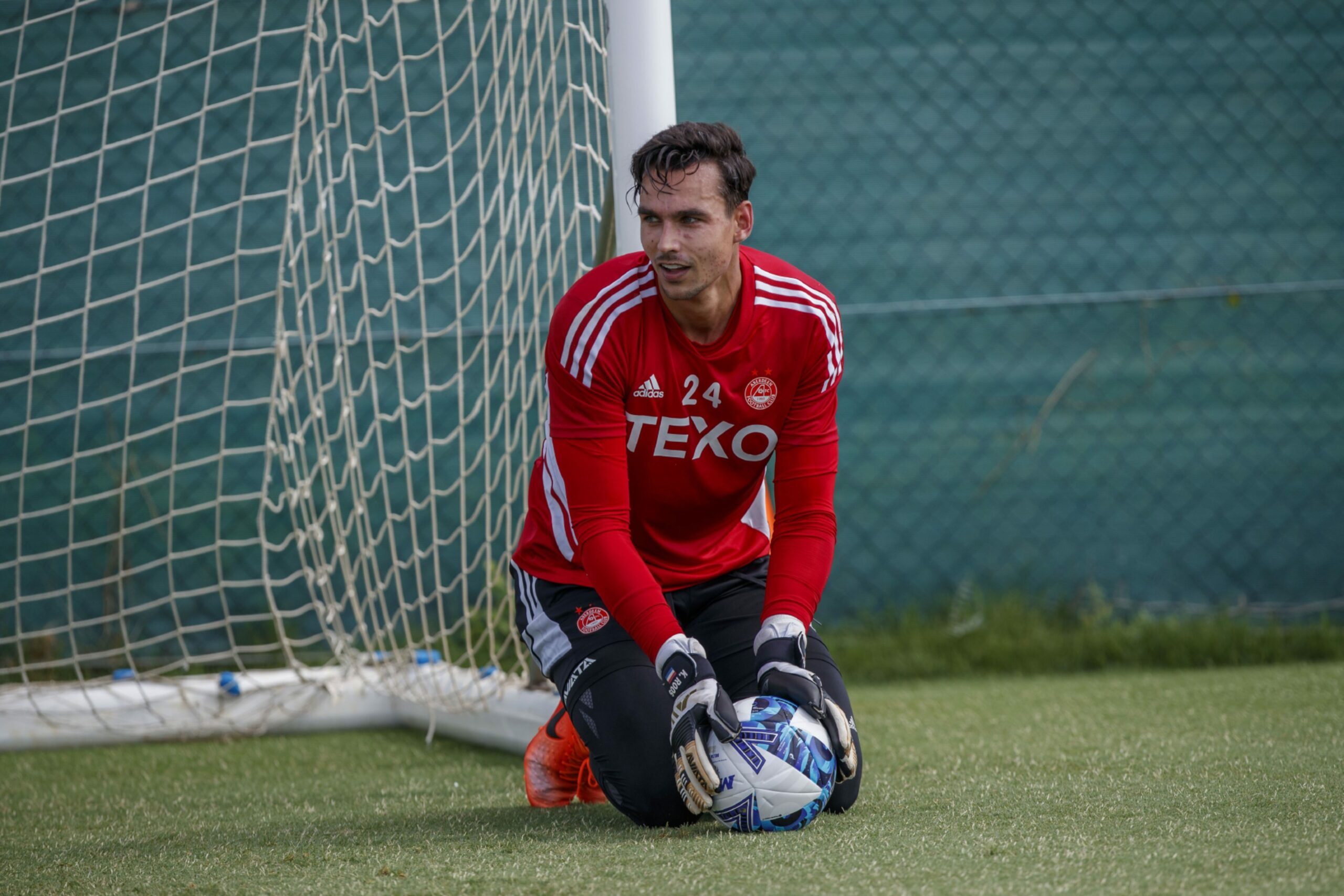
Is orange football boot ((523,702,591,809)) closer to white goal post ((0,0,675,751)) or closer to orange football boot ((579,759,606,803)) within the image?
orange football boot ((579,759,606,803))

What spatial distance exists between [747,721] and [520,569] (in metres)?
0.74

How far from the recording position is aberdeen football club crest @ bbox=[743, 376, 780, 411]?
242cm

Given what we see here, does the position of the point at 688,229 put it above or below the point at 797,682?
above

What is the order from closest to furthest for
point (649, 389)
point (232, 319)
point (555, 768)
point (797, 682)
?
point (797, 682)
point (649, 389)
point (555, 768)
point (232, 319)

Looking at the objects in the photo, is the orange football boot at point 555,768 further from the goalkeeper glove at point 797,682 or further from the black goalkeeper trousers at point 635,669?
the goalkeeper glove at point 797,682

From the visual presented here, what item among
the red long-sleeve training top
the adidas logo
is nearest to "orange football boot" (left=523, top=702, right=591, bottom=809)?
the red long-sleeve training top

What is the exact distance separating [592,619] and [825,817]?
61cm

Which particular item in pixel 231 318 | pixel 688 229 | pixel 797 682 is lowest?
pixel 797 682

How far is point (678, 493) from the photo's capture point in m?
2.52

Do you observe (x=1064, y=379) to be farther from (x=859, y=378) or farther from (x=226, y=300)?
(x=226, y=300)

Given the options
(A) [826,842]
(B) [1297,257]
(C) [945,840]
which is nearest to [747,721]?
(A) [826,842]

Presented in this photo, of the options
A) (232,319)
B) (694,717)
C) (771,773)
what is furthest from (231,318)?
(771,773)

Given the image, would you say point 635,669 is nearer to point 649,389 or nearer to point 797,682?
point 797,682

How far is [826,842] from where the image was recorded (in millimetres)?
2055
